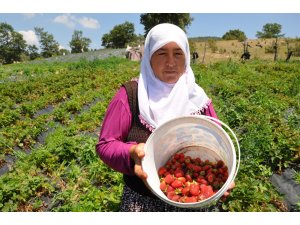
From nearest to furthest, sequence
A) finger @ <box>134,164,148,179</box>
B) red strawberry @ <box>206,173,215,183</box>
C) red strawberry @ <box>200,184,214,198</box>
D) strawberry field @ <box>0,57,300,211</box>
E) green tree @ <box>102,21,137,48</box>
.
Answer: finger @ <box>134,164,148,179</box>
red strawberry @ <box>200,184,214,198</box>
red strawberry @ <box>206,173,215,183</box>
strawberry field @ <box>0,57,300,211</box>
green tree @ <box>102,21,137,48</box>

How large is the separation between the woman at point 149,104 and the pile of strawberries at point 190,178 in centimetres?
18

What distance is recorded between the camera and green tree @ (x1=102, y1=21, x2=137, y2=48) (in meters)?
67.3

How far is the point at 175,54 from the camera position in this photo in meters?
1.86

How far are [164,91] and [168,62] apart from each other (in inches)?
6.7

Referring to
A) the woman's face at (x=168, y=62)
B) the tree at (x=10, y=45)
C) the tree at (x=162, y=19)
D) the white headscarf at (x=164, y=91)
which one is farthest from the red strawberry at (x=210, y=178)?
the tree at (x=10, y=45)

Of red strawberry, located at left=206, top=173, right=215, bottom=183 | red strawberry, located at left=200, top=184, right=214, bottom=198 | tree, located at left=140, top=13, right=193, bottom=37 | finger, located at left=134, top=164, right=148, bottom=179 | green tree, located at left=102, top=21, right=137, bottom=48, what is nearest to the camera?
finger, located at left=134, top=164, right=148, bottom=179

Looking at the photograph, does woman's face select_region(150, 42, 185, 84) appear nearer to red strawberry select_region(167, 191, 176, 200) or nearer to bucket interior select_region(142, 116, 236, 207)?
bucket interior select_region(142, 116, 236, 207)

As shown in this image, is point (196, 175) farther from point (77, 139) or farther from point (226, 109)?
point (226, 109)

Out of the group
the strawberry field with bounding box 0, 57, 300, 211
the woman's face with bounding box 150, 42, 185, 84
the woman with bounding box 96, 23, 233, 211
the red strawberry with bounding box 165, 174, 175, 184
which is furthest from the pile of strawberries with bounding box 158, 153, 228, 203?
the strawberry field with bounding box 0, 57, 300, 211

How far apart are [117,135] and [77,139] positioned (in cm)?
368

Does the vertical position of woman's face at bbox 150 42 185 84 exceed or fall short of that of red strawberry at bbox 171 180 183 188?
it exceeds it

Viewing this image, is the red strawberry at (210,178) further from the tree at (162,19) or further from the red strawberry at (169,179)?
the tree at (162,19)

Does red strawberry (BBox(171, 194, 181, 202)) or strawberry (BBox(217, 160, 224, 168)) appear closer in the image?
red strawberry (BBox(171, 194, 181, 202))

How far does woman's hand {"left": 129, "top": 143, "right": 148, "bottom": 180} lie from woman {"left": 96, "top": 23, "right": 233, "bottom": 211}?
4cm
